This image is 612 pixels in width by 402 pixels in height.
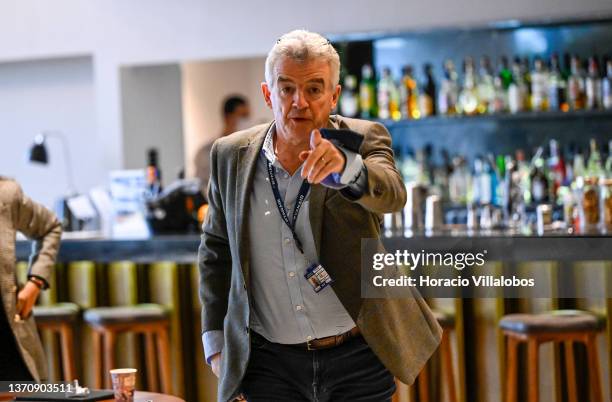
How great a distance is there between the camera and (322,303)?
2135 mm

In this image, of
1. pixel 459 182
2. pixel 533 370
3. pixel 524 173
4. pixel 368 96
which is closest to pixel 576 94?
pixel 524 173

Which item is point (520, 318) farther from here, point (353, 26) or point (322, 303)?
point (353, 26)

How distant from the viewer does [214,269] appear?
93.2 inches

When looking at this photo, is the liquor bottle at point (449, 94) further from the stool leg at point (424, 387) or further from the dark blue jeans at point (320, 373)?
the dark blue jeans at point (320, 373)

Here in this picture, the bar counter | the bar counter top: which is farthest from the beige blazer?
the bar counter top

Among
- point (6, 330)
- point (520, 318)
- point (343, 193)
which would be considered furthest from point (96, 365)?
point (343, 193)

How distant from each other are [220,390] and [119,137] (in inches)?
199

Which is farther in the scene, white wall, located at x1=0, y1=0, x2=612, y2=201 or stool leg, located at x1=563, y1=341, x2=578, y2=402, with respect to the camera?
white wall, located at x1=0, y1=0, x2=612, y2=201

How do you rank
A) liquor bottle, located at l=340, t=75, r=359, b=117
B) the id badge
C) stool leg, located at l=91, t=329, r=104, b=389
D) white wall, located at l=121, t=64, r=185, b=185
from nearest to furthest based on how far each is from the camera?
the id badge < stool leg, located at l=91, t=329, r=104, b=389 < liquor bottle, located at l=340, t=75, r=359, b=117 < white wall, located at l=121, t=64, r=185, b=185

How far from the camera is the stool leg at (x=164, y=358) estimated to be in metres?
4.45

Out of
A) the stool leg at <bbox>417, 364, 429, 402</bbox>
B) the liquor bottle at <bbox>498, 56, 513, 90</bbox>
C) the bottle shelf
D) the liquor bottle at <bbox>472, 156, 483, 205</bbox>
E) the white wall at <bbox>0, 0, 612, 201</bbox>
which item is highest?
the white wall at <bbox>0, 0, 612, 201</bbox>

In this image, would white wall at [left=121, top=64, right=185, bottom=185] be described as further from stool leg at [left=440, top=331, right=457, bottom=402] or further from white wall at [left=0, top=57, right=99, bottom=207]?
stool leg at [left=440, top=331, right=457, bottom=402]

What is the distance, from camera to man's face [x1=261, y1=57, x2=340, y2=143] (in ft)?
6.56

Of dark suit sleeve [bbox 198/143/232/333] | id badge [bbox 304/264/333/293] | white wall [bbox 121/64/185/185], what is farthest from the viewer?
white wall [bbox 121/64/185/185]
